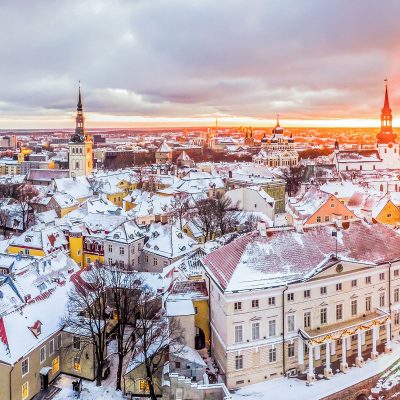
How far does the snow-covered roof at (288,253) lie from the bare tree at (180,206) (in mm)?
29616

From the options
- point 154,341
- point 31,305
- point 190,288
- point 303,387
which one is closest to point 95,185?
point 190,288

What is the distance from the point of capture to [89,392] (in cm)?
3669

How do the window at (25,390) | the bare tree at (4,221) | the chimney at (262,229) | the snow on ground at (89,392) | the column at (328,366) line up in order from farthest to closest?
the bare tree at (4,221), the chimney at (262,229), the column at (328,366), the snow on ground at (89,392), the window at (25,390)

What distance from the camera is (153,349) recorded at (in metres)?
37.1

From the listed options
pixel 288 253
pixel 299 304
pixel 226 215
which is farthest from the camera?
pixel 226 215

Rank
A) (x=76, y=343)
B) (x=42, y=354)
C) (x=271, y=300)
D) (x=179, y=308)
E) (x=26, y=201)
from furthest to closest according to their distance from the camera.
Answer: (x=26, y=201), (x=76, y=343), (x=179, y=308), (x=42, y=354), (x=271, y=300)

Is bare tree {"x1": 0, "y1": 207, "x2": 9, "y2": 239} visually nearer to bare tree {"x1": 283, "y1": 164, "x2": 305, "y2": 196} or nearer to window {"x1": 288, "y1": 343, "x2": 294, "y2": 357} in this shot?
window {"x1": 288, "y1": 343, "x2": 294, "y2": 357}

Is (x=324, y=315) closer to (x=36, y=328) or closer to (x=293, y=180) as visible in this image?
(x=36, y=328)

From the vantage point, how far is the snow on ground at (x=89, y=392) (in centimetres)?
3612

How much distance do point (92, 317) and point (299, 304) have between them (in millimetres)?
15312

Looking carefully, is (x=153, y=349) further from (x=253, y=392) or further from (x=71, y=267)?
(x=71, y=267)

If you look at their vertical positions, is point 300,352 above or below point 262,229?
below

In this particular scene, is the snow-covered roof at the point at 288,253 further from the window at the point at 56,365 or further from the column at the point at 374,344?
the window at the point at 56,365

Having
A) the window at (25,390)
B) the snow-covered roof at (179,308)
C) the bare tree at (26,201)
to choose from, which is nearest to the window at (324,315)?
the snow-covered roof at (179,308)
